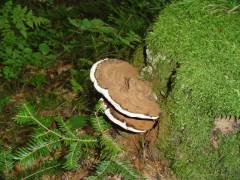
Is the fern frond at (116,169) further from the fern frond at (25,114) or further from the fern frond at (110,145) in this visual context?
the fern frond at (25,114)

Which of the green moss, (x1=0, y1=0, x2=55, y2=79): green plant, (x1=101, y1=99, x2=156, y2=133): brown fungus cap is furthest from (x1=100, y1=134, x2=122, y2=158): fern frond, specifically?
(x1=0, y1=0, x2=55, y2=79): green plant

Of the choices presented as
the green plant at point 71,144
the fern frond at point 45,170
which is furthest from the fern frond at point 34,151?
the fern frond at point 45,170

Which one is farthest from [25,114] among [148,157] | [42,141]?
[148,157]

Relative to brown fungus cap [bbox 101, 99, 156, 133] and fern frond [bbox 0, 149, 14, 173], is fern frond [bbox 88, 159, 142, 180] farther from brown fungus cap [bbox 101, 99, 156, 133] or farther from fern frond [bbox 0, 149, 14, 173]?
fern frond [bbox 0, 149, 14, 173]

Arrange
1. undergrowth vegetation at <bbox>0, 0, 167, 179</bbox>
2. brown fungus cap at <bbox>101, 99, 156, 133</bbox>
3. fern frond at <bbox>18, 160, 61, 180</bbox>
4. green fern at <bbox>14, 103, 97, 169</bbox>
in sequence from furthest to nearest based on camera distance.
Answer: undergrowth vegetation at <bbox>0, 0, 167, 179</bbox>
fern frond at <bbox>18, 160, 61, 180</bbox>
brown fungus cap at <bbox>101, 99, 156, 133</bbox>
green fern at <bbox>14, 103, 97, 169</bbox>

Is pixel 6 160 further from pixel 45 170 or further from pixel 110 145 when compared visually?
pixel 110 145

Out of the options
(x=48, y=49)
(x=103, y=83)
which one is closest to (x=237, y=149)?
(x=103, y=83)

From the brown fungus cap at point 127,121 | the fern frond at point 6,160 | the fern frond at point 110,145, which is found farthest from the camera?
the fern frond at point 6,160
